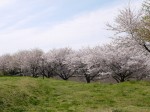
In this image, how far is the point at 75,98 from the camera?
80.5ft

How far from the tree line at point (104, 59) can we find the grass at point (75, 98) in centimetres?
421

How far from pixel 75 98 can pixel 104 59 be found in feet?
103

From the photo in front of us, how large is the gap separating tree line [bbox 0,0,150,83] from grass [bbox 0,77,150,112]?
4210mm

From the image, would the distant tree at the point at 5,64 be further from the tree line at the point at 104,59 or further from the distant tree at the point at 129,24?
the distant tree at the point at 129,24

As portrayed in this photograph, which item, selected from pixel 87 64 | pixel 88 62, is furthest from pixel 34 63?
pixel 88 62

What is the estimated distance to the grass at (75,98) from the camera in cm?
1997

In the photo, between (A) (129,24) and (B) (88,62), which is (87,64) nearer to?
(B) (88,62)

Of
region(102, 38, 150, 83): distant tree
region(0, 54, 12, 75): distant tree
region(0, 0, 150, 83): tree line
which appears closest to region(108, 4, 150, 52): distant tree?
region(0, 0, 150, 83): tree line

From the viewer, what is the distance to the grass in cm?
1997

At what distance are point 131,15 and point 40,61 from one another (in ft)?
182

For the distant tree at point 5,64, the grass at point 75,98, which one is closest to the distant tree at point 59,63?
the distant tree at point 5,64

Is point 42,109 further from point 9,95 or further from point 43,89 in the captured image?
point 43,89

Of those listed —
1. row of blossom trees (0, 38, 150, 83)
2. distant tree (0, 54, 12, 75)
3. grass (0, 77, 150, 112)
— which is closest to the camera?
grass (0, 77, 150, 112)

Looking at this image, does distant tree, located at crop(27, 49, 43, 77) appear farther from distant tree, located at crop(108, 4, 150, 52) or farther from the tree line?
distant tree, located at crop(108, 4, 150, 52)
